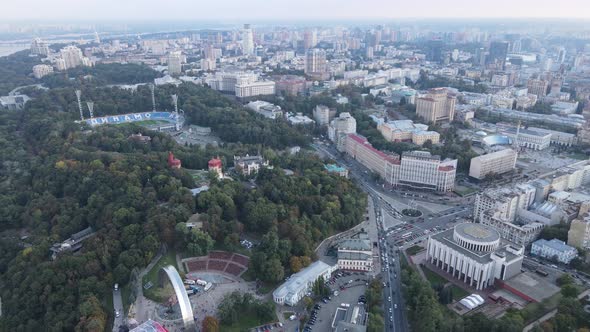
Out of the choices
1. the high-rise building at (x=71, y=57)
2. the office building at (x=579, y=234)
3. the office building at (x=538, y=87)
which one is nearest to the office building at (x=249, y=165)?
the office building at (x=579, y=234)

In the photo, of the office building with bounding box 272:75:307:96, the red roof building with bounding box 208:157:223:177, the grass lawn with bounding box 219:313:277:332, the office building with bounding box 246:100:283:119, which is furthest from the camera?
the office building with bounding box 272:75:307:96

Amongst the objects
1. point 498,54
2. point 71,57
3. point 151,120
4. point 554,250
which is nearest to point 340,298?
point 554,250

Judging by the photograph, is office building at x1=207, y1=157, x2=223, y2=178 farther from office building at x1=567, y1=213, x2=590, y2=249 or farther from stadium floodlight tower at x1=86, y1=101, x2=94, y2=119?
office building at x1=567, y1=213, x2=590, y2=249

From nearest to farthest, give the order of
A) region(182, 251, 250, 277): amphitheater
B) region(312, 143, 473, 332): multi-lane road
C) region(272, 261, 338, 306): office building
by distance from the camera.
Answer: region(272, 261, 338, 306): office building, region(312, 143, 473, 332): multi-lane road, region(182, 251, 250, 277): amphitheater

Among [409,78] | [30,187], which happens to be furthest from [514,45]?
[30,187]

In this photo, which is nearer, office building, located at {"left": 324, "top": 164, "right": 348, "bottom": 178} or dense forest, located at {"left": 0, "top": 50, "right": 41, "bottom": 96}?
office building, located at {"left": 324, "top": 164, "right": 348, "bottom": 178}

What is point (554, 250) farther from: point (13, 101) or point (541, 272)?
point (13, 101)

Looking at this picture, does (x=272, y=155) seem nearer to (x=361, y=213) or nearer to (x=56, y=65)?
(x=361, y=213)

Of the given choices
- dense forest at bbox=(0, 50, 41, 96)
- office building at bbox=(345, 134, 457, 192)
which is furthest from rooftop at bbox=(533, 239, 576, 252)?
dense forest at bbox=(0, 50, 41, 96)
